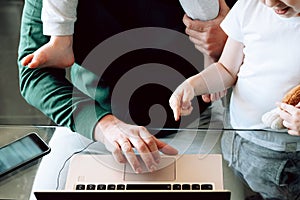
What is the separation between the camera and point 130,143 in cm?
83

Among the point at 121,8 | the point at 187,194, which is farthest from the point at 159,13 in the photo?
the point at 187,194

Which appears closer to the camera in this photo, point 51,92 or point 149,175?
point 149,175

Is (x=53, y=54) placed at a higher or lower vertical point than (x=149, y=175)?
higher

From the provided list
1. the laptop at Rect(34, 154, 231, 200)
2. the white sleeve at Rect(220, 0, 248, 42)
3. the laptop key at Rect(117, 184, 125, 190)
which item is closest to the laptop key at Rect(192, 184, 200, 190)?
the laptop at Rect(34, 154, 231, 200)

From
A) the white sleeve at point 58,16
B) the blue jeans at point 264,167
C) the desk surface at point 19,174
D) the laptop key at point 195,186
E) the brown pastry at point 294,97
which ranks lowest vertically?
the desk surface at point 19,174

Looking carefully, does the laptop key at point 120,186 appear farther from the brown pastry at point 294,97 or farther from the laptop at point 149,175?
the brown pastry at point 294,97

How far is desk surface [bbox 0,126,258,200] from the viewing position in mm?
800

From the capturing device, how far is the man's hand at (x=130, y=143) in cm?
82

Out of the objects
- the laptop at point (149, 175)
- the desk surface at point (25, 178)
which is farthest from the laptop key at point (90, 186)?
the desk surface at point (25, 178)

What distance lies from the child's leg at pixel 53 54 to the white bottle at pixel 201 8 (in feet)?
0.72

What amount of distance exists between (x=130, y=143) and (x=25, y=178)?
19cm

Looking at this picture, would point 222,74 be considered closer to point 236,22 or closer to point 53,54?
point 236,22

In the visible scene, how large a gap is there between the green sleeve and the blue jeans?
0.24 metres

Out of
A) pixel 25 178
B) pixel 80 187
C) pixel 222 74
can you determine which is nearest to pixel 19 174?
pixel 25 178
